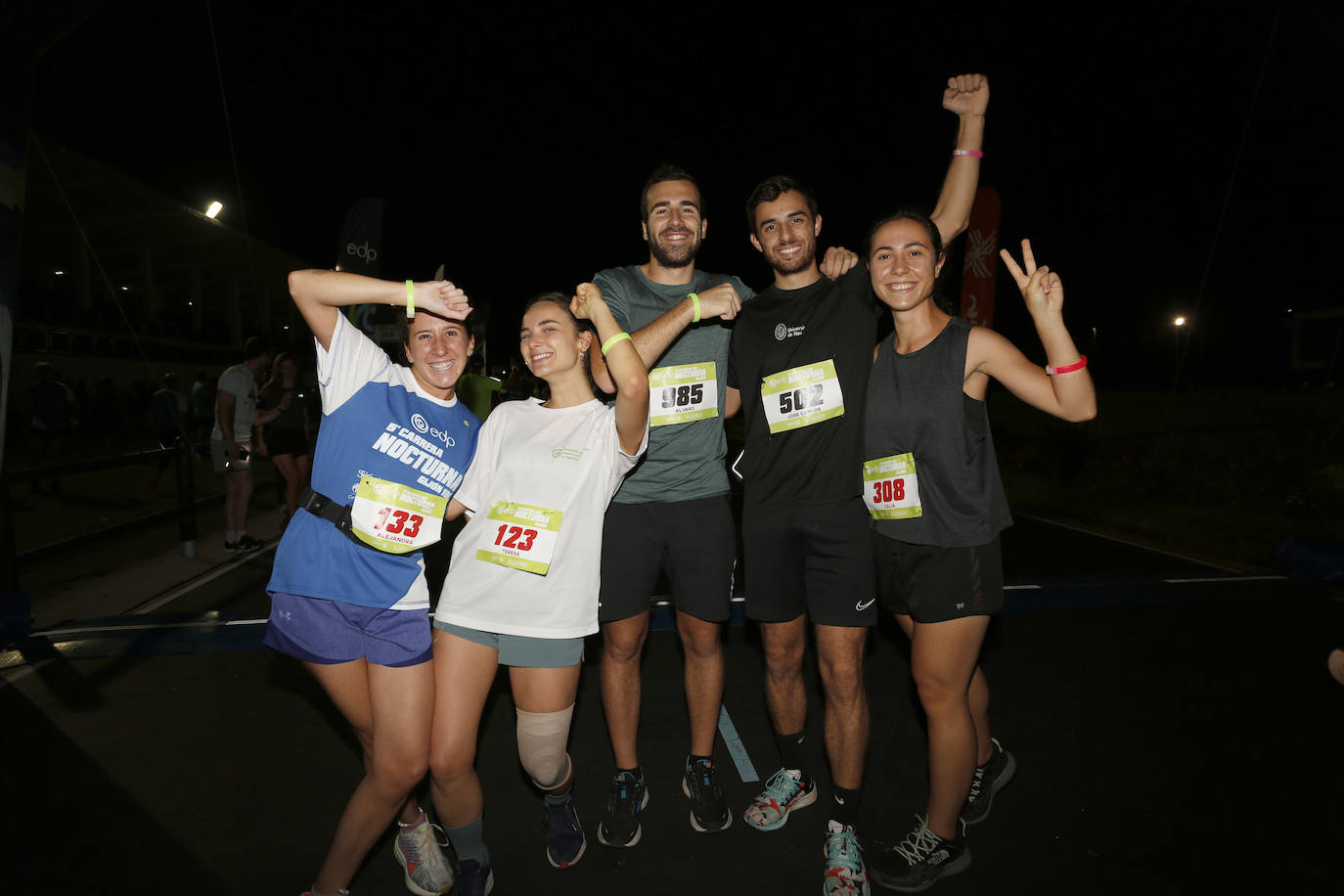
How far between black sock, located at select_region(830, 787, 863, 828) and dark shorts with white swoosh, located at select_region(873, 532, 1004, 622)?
26.7 inches

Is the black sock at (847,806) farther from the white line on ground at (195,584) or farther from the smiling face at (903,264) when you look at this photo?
the white line on ground at (195,584)

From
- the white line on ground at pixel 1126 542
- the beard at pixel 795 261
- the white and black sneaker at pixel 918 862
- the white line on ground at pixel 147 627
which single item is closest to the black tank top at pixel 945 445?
the beard at pixel 795 261

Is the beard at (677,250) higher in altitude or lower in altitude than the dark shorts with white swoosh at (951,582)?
higher

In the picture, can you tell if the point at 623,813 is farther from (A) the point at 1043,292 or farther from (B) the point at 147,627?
(B) the point at 147,627

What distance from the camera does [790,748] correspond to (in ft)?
9.36

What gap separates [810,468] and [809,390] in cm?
28

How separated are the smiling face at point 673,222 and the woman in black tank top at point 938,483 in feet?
2.23

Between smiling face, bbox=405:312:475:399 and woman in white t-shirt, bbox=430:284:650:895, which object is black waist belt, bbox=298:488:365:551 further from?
smiling face, bbox=405:312:475:399

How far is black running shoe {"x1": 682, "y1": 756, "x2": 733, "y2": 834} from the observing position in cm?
274

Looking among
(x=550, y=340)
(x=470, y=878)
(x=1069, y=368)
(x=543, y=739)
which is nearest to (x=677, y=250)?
(x=550, y=340)

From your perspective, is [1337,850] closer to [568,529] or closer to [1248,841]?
[1248,841]

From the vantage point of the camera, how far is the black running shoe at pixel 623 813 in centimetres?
268

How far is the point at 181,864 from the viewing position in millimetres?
2561

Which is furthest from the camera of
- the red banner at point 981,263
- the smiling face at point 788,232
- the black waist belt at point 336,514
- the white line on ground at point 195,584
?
the red banner at point 981,263
